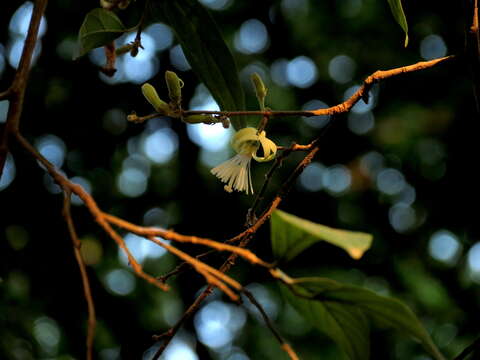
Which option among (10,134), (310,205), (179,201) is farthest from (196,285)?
(10,134)

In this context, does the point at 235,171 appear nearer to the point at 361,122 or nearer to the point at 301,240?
the point at 301,240

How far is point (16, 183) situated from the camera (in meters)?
2.04

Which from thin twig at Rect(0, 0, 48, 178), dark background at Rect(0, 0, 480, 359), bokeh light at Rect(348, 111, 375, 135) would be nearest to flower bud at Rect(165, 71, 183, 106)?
thin twig at Rect(0, 0, 48, 178)

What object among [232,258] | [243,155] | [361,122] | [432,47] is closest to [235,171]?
[243,155]

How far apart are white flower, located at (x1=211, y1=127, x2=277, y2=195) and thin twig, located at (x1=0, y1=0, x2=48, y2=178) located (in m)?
0.19

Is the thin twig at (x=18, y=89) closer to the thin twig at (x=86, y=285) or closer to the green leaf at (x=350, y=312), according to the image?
the thin twig at (x=86, y=285)

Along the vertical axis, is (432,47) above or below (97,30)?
below

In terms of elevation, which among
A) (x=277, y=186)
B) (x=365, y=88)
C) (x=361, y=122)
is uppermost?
(x=365, y=88)

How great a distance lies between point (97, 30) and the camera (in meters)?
0.60

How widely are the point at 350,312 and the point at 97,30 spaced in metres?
0.35

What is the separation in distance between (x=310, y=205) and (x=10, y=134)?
195cm

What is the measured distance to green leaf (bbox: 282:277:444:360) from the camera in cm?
39

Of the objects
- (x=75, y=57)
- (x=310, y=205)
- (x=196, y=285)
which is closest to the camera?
(x=75, y=57)

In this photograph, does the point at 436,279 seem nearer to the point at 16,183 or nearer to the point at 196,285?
the point at 196,285
